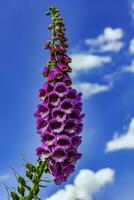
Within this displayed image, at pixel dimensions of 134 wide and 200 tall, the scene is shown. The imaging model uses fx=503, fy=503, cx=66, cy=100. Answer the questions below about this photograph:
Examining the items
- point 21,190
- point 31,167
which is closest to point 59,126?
point 31,167

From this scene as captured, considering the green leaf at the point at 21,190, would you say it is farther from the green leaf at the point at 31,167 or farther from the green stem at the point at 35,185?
the green leaf at the point at 31,167

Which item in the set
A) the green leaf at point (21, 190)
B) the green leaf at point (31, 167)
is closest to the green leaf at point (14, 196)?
the green leaf at point (21, 190)

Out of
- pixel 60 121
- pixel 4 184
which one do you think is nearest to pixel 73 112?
pixel 60 121

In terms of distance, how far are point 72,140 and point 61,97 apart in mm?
752

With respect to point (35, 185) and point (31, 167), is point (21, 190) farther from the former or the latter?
point (31, 167)

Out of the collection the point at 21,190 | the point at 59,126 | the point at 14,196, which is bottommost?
the point at 14,196

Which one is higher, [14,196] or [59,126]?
[59,126]

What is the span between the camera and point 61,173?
8.16 m

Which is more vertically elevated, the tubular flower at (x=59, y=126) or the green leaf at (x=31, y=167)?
the tubular flower at (x=59, y=126)

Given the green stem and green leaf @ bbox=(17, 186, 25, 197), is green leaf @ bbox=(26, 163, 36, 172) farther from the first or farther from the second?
green leaf @ bbox=(17, 186, 25, 197)

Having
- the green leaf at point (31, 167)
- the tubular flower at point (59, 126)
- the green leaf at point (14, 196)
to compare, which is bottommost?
the green leaf at point (14, 196)

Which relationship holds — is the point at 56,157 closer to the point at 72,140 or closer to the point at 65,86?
the point at 72,140

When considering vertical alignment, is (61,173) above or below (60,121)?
below

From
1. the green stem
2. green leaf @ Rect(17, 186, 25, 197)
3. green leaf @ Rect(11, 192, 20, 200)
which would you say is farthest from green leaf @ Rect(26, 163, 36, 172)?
green leaf @ Rect(11, 192, 20, 200)
